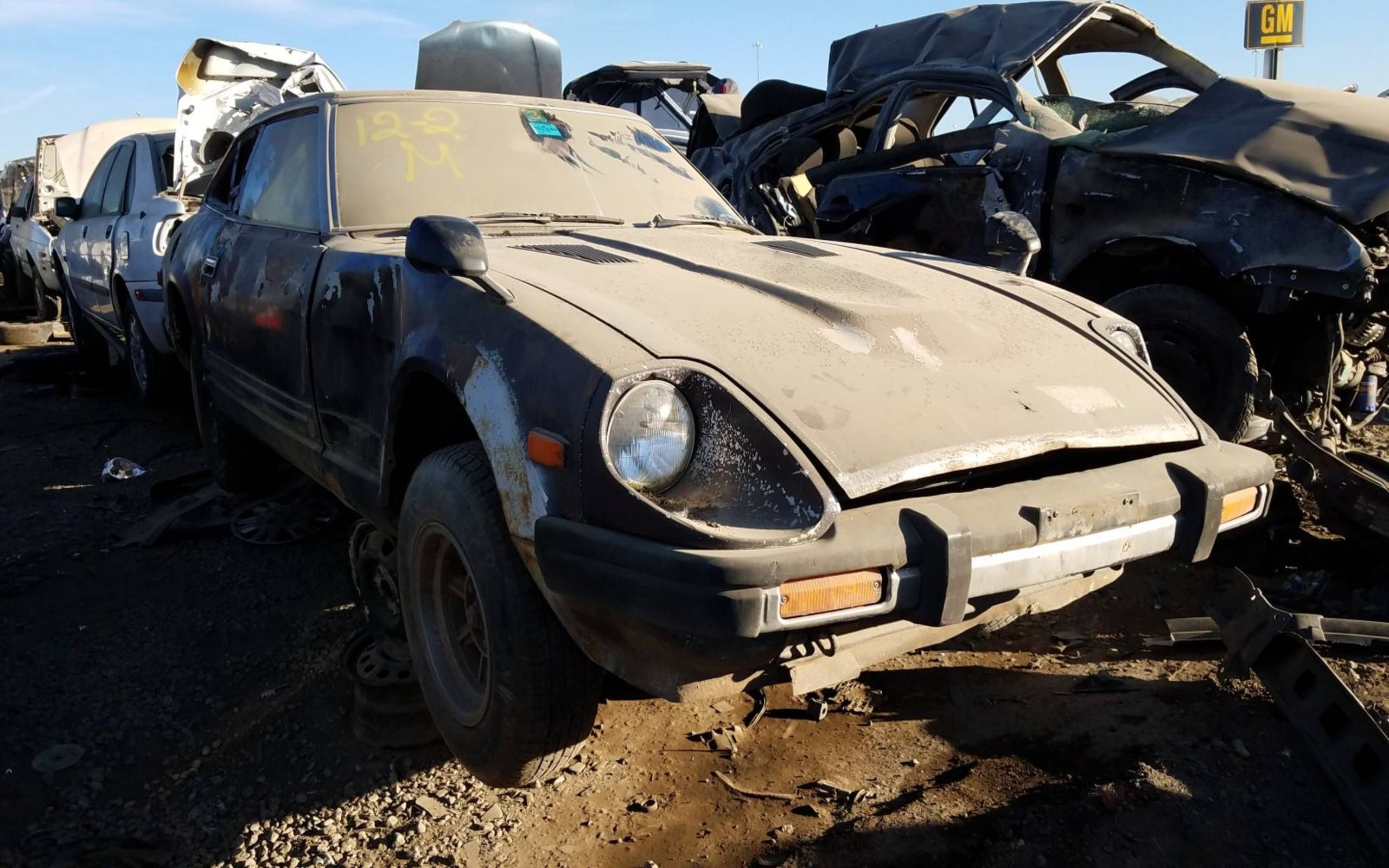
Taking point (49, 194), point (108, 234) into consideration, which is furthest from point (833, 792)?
point (49, 194)

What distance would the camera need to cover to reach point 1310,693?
2.56 meters

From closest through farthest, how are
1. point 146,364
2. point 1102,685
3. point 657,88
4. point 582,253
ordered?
1. point 582,253
2. point 1102,685
3. point 146,364
4. point 657,88

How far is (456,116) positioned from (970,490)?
2.24m

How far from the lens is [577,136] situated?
3545 millimetres

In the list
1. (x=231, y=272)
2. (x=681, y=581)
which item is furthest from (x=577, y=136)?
(x=681, y=581)

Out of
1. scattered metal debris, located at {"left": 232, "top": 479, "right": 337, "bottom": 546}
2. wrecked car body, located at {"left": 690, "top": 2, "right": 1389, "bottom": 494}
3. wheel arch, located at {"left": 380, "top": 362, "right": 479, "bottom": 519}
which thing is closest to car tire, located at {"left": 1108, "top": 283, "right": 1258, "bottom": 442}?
wrecked car body, located at {"left": 690, "top": 2, "right": 1389, "bottom": 494}

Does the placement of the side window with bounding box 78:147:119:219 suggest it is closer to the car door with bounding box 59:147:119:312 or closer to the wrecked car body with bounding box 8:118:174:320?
the car door with bounding box 59:147:119:312

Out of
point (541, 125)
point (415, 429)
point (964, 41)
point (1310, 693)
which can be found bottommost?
point (1310, 693)

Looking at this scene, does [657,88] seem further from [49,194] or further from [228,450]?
[228,450]

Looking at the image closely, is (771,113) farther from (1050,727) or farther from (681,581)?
(681,581)

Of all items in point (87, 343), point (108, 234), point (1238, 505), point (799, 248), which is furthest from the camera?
point (87, 343)

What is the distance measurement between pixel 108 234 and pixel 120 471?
2.35m

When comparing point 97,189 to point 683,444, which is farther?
point 97,189

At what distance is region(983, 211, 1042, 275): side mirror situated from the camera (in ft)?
10.5
